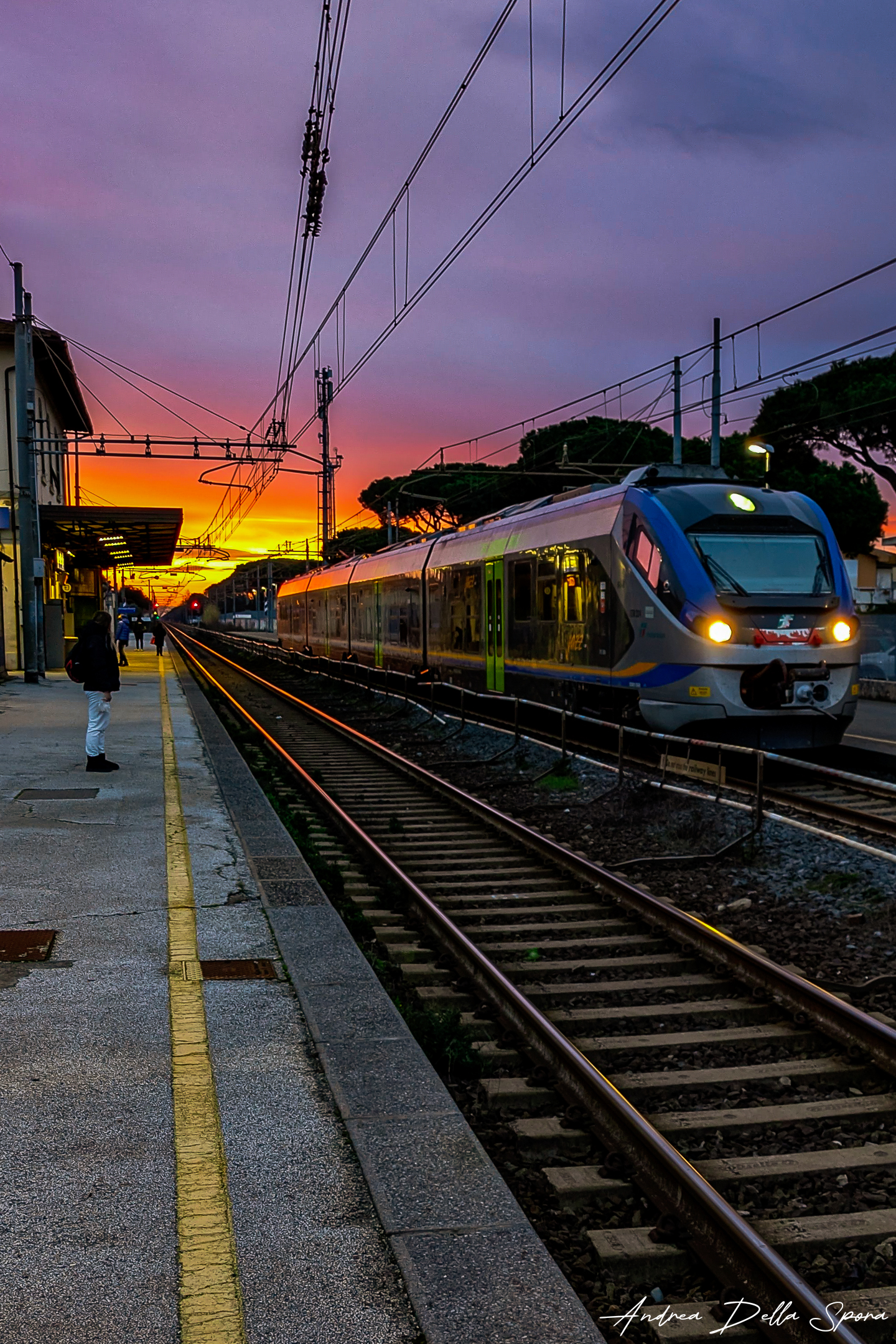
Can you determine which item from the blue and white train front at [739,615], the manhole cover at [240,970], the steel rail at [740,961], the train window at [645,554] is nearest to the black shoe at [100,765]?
the steel rail at [740,961]

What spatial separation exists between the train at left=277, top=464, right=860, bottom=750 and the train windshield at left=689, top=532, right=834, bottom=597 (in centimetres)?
1

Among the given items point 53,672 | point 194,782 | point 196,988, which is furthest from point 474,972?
point 53,672

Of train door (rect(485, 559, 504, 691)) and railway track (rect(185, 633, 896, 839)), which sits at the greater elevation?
train door (rect(485, 559, 504, 691))

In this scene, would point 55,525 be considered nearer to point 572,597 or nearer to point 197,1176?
point 572,597

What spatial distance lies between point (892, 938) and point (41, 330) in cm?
3374

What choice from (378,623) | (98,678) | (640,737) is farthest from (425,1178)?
(378,623)

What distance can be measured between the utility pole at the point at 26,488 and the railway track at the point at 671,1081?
63.2 feet

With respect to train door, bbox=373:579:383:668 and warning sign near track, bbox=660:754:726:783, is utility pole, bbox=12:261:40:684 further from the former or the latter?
warning sign near track, bbox=660:754:726:783

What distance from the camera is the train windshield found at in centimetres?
1214

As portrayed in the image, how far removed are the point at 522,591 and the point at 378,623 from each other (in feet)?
36.4

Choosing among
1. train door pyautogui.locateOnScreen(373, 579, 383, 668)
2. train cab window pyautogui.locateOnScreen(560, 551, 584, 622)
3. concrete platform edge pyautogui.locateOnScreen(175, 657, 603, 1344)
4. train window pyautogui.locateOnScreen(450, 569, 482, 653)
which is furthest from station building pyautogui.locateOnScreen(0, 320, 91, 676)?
concrete platform edge pyautogui.locateOnScreen(175, 657, 603, 1344)

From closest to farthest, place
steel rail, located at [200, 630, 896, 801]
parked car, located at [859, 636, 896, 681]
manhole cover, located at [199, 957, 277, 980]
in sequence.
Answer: manhole cover, located at [199, 957, 277, 980]
steel rail, located at [200, 630, 896, 801]
parked car, located at [859, 636, 896, 681]

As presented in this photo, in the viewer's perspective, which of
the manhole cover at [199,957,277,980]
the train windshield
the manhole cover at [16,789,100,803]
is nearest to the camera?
the manhole cover at [199,957,277,980]

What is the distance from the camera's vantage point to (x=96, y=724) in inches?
488
